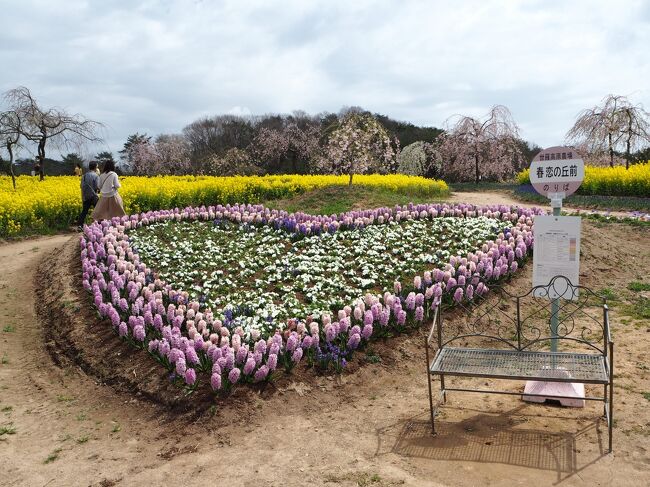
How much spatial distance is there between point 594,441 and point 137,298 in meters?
5.22

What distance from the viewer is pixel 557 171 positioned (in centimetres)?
512

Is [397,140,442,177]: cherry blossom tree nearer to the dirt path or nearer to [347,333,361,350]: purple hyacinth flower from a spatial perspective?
the dirt path

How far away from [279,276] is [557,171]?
3914 mm

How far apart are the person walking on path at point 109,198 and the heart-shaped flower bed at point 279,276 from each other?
0.99m

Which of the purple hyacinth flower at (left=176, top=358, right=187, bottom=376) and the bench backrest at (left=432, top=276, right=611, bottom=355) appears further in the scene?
the bench backrest at (left=432, top=276, right=611, bottom=355)

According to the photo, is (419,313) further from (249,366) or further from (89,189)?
(89,189)

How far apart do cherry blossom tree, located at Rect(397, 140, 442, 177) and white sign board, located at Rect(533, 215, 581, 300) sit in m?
33.6

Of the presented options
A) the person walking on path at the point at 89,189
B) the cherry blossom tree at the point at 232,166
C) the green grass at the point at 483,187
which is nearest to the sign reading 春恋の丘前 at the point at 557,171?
the person walking on path at the point at 89,189

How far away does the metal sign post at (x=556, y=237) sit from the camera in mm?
5020

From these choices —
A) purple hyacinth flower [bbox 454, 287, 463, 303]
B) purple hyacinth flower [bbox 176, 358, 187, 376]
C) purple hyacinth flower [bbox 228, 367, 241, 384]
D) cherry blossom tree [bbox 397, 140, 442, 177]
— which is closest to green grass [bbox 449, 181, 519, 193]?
cherry blossom tree [bbox 397, 140, 442, 177]

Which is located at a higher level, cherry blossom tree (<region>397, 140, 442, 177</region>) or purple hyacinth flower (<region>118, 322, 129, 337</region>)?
cherry blossom tree (<region>397, 140, 442, 177</region>)

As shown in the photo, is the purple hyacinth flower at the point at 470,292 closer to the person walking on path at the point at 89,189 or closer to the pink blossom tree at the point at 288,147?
the person walking on path at the point at 89,189

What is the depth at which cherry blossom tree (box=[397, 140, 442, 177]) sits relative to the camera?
38.8 m

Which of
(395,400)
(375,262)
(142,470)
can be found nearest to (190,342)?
(142,470)
